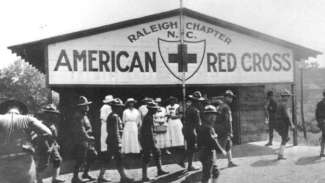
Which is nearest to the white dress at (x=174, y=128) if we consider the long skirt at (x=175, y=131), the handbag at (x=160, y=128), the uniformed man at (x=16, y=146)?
the long skirt at (x=175, y=131)

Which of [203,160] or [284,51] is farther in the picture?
[284,51]

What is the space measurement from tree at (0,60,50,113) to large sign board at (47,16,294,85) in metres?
37.0

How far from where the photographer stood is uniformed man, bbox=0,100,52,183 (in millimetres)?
6297

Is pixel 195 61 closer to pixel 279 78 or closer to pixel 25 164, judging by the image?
pixel 279 78

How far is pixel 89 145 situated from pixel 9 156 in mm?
4119

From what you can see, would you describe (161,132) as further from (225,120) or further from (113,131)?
(113,131)

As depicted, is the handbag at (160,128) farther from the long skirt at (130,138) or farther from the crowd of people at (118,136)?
the long skirt at (130,138)

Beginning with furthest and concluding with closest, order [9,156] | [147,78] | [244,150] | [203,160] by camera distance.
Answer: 1. [244,150]
2. [147,78]
3. [203,160]
4. [9,156]

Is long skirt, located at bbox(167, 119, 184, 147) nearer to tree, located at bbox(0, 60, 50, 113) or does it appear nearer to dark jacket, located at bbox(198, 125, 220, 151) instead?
dark jacket, located at bbox(198, 125, 220, 151)

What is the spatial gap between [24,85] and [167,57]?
44760 millimetres

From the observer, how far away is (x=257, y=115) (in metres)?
16.3

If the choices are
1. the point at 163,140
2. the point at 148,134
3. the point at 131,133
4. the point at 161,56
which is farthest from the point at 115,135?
the point at 161,56

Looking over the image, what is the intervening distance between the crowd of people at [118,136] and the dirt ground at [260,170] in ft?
1.05

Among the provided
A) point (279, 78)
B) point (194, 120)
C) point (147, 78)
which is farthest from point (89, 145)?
point (279, 78)
